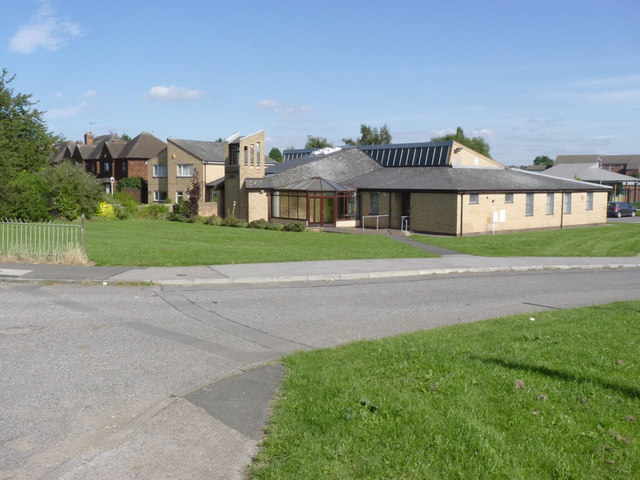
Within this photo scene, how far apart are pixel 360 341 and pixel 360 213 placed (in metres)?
31.6

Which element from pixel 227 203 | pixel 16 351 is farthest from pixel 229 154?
pixel 16 351

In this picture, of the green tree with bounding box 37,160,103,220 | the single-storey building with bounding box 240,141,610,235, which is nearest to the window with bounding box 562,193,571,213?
the single-storey building with bounding box 240,141,610,235

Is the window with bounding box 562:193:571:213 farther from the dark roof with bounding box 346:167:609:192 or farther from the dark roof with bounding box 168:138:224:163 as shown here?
the dark roof with bounding box 168:138:224:163

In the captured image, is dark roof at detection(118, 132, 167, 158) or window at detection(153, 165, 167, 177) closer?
window at detection(153, 165, 167, 177)

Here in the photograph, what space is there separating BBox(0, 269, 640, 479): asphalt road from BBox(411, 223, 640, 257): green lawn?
27.8 feet

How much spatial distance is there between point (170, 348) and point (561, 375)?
5.40 m

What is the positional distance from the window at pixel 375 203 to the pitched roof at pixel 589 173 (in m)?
40.6

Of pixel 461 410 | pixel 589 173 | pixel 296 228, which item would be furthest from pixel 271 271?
pixel 589 173

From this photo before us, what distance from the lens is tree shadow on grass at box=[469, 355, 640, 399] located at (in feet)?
21.2

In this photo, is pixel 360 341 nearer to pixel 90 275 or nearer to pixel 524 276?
pixel 90 275

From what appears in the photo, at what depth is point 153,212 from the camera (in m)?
43.1

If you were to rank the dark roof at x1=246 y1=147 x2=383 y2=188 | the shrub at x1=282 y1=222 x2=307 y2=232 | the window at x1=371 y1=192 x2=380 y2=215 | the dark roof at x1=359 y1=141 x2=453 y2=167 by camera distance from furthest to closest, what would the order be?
the dark roof at x1=359 y1=141 x2=453 y2=167 < the dark roof at x1=246 y1=147 x2=383 y2=188 < the window at x1=371 y1=192 x2=380 y2=215 < the shrub at x1=282 y1=222 x2=307 y2=232

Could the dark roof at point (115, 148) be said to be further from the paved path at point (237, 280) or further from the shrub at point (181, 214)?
the paved path at point (237, 280)

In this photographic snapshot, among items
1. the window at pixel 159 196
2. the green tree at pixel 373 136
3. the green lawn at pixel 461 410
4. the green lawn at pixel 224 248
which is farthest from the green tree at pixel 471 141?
the green lawn at pixel 461 410
